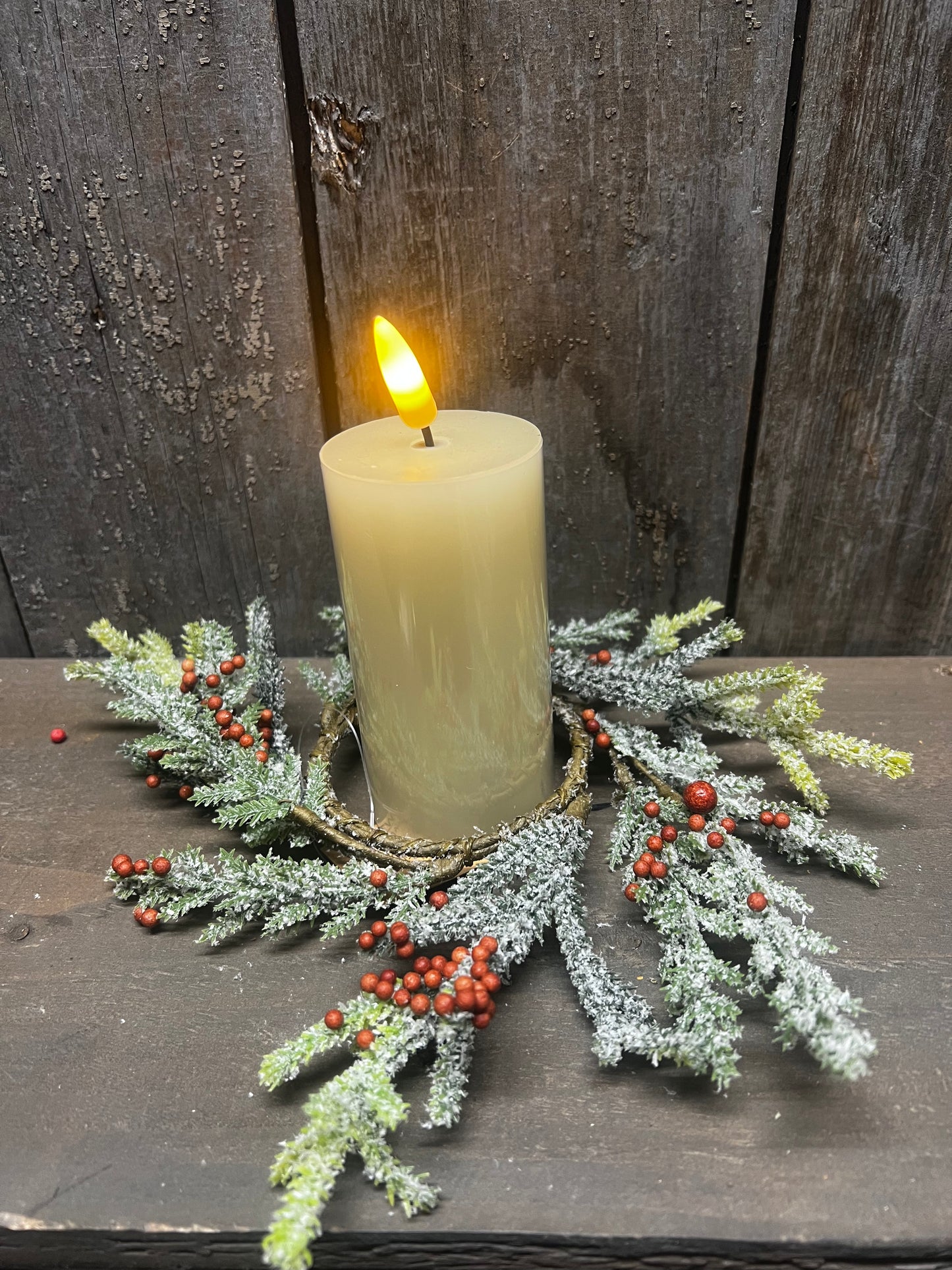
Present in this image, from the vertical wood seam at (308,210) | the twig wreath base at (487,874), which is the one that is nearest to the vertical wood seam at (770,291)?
the twig wreath base at (487,874)

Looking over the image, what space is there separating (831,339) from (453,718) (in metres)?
0.47

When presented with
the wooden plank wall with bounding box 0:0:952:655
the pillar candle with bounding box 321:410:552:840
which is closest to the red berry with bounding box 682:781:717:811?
the pillar candle with bounding box 321:410:552:840

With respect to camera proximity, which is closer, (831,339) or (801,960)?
(801,960)

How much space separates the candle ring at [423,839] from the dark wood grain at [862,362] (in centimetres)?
35

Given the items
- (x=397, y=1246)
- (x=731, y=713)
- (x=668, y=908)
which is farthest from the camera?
(x=731, y=713)

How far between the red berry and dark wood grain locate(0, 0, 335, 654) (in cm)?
44

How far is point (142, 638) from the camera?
812mm

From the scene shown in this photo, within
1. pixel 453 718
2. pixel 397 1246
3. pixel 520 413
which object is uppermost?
pixel 520 413

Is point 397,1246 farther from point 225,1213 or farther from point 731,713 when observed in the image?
point 731,713

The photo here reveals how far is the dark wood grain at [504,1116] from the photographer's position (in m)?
0.44

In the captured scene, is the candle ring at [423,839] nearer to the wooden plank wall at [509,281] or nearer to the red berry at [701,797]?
the red berry at [701,797]

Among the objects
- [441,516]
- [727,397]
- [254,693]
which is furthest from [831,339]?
[254,693]

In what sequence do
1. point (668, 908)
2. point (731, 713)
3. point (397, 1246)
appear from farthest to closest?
point (731, 713)
point (668, 908)
point (397, 1246)

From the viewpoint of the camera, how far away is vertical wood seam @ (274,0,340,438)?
2.17 ft
